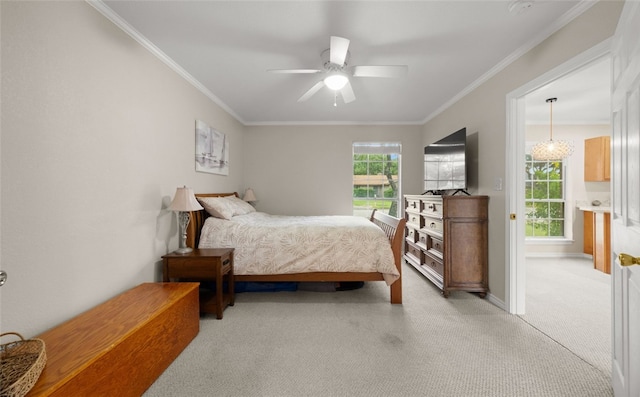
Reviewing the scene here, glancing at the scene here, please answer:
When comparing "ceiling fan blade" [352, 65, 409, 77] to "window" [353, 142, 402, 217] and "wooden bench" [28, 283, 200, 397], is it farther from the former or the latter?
"window" [353, 142, 402, 217]

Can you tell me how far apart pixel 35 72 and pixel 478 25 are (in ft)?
Result: 9.75

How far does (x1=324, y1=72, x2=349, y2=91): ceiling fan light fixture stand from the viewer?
2.26 meters

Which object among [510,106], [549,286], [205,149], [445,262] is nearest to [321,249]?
[445,262]

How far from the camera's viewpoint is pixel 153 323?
1521 millimetres

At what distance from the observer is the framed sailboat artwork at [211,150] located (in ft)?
10.1

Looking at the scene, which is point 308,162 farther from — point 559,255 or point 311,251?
point 559,255

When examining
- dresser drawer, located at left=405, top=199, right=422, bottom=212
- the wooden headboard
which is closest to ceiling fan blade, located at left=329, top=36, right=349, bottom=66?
the wooden headboard

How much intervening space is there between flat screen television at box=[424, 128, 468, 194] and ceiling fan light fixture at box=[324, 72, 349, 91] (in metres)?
A: 1.66

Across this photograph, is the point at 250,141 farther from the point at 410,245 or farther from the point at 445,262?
the point at 445,262

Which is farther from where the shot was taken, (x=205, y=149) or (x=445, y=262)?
(x=205, y=149)

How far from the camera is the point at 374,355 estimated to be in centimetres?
179

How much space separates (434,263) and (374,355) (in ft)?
5.43

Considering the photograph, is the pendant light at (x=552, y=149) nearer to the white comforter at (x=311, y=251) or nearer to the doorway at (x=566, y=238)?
the doorway at (x=566, y=238)

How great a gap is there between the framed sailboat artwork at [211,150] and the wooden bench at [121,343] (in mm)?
1675
